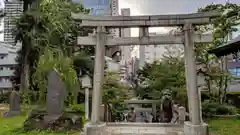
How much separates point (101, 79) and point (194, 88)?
9.36 feet

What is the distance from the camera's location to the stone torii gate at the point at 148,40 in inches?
281

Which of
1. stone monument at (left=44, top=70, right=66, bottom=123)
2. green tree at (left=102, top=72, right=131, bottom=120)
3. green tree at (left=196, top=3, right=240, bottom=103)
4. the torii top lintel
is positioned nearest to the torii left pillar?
the torii top lintel

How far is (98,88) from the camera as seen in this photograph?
7320 mm

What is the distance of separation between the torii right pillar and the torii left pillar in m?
2.61

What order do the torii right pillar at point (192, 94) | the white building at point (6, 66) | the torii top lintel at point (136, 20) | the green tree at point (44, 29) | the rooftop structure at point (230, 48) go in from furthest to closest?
1. the white building at point (6, 66)
2. the green tree at point (44, 29)
3. the rooftop structure at point (230, 48)
4. the torii top lintel at point (136, 20)
5. the torii right pillar at point (192, 94)

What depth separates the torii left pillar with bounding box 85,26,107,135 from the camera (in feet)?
23.1

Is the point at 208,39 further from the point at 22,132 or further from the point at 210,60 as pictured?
the point at 210,60

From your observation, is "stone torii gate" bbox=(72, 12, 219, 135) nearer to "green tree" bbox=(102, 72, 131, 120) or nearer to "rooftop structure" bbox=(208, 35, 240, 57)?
"rooftop structure" bbox=(208, 35, 240, 57)

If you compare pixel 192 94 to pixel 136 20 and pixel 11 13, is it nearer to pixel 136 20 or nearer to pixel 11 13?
pixel 136 20

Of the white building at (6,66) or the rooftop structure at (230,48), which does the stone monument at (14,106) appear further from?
the white building at (6,66)

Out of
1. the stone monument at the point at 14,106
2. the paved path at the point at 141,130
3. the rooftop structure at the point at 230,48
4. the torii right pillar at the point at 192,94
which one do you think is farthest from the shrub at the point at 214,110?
the stone monument at the point at 14,106

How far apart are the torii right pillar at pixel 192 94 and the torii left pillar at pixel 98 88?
2607 millimetres

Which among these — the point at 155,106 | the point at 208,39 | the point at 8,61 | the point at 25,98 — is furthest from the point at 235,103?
the point at 8,61

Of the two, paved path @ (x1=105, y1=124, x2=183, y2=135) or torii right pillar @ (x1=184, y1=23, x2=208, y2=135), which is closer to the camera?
torii right pillar @ (x1=184, y1=23, x2=208, y2=135)
